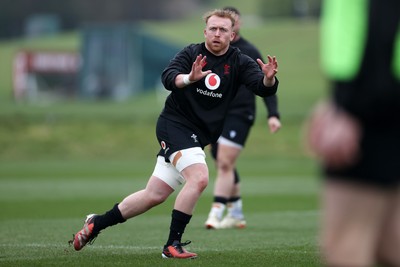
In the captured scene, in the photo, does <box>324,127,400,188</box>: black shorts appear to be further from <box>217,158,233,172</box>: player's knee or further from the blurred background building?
the blurred background building

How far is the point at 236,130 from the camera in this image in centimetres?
1272

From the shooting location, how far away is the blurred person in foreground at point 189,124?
852 cm

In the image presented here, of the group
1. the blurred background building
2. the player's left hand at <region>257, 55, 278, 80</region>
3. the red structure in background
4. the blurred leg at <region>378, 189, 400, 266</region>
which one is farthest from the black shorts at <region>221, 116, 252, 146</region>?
the red structure in background

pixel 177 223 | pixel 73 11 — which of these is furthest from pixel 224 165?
pixel 73 11

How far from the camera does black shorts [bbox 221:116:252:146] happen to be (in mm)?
12711

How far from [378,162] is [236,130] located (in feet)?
26.7

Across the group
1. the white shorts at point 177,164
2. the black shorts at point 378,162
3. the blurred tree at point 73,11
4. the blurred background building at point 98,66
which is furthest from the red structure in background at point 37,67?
the black shorts at point 378,162

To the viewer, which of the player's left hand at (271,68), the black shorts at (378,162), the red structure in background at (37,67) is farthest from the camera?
the red structure in background at (37,67)

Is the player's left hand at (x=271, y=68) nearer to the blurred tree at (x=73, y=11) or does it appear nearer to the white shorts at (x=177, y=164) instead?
the white shorts at (x=177, y=164)

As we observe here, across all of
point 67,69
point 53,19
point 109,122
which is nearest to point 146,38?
point 67,69

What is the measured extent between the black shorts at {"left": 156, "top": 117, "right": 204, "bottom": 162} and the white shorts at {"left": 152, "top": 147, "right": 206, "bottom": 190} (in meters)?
0.05

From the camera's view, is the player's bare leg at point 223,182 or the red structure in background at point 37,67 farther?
the red structure in background at point 37,67

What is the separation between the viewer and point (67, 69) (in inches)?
2325

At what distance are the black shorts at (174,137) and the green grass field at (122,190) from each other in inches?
37.2
